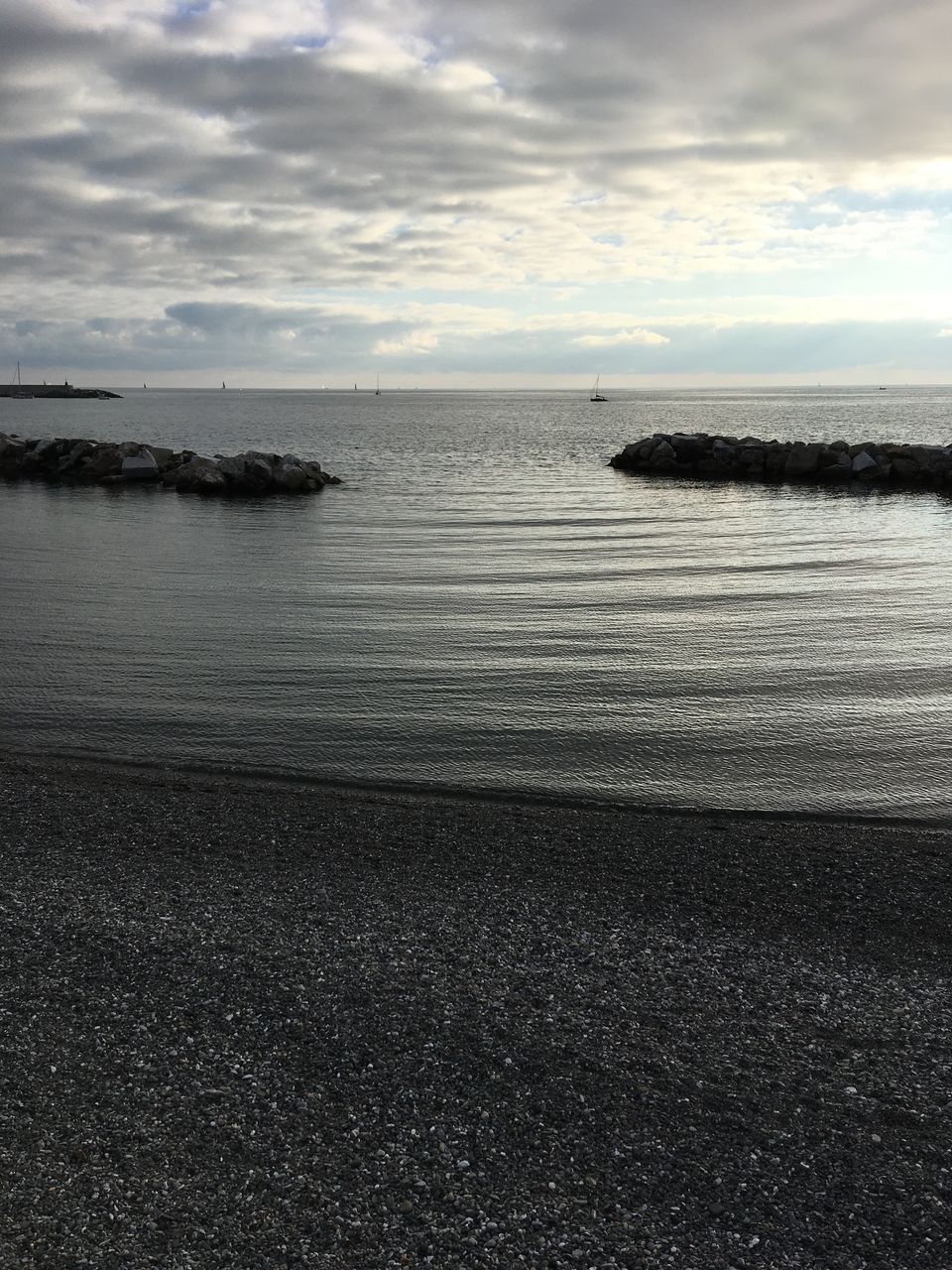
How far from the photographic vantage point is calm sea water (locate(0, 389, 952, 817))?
9578 mm

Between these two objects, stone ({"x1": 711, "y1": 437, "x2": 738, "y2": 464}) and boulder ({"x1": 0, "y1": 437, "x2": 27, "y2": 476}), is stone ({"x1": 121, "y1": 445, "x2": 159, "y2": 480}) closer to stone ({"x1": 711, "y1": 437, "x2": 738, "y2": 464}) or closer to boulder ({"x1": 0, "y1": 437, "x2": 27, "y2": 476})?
boulder ({"x1": 0, "y1": 437, "x2": 27, "y2": 476})

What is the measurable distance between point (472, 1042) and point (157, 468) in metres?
37.7

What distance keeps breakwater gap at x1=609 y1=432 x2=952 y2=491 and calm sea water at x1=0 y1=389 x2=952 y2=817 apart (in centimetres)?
1178

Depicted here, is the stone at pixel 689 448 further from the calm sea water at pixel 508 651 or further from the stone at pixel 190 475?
the stone at pixel 190 475

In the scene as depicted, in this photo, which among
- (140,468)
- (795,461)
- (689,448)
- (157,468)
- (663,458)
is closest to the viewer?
(140,468)

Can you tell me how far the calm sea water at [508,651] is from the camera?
9578 millimetres

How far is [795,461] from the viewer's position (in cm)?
4122

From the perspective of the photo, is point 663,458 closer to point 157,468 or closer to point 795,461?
point 795,461

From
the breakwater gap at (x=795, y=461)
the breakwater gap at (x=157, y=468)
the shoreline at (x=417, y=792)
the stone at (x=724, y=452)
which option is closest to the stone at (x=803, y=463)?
the breakwater gap at (x=795, y=461)

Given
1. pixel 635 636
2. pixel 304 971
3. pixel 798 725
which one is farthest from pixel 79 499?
pixel 304 971

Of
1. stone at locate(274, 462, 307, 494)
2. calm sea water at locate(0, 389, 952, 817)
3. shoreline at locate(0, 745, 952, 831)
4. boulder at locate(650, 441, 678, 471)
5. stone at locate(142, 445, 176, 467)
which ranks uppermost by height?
boulder at locate(650, 441, 678, 471)

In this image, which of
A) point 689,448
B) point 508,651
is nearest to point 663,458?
point 689,448

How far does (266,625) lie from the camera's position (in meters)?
15.2

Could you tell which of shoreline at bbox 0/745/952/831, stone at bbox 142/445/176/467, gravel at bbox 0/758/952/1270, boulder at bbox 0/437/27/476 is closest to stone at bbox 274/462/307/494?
stone at bbox 142/445/176/467
